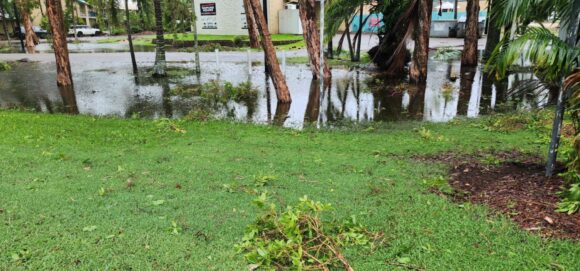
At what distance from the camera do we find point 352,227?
368 centimetres

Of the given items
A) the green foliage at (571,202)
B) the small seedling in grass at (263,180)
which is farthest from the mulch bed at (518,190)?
the small seedling in grass at (263,180)

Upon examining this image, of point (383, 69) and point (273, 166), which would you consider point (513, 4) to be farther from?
point (383, 69)

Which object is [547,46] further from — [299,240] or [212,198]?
[212,198]

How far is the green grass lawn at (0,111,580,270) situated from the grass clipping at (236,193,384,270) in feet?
0.43

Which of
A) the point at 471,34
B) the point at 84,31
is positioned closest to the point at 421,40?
the point at 471,34

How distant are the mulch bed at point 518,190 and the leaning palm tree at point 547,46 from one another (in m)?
0.38

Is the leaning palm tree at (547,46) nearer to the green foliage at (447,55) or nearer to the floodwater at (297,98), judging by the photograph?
the floodwater at (297,98)

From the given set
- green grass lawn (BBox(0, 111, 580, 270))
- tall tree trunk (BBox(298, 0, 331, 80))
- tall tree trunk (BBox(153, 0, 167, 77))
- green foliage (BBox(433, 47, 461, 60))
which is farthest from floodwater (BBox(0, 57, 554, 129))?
green foliage (BBox(433, 47, 461, 60))

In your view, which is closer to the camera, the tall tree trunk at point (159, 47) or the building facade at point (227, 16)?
the tall tree trunk at point (159, 47)

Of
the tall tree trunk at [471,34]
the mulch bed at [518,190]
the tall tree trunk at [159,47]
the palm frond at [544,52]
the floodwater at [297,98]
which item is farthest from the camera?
the tall tree trunk at [471,34]

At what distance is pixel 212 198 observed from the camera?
4.43m

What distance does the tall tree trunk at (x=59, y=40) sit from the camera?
1345 centimetres

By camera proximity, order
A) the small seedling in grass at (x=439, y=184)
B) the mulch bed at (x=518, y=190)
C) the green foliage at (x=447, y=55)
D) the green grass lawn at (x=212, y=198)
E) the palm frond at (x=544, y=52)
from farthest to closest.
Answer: the green foliage at (x=447, y=55)
the small seedling in grass at (x=439, y=184)
the palm frond at (x=544, y=52)
the mulch bed at (x=518, y=190)
the green grass lawn at (x=212, y=198)

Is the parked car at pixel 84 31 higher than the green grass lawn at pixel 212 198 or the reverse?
higher
